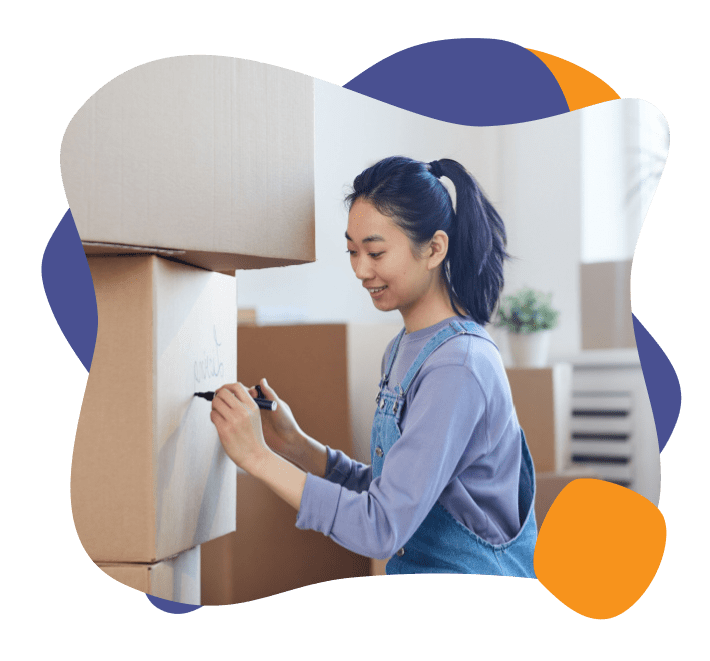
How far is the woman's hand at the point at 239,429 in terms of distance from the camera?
93 centimetres

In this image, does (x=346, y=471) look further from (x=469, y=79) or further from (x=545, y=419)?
(x=469, y=79)

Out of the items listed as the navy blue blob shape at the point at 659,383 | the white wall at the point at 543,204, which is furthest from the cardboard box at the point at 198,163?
the navy blue blob shape at the point at 659,383

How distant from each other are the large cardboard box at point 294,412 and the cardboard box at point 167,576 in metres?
0.09

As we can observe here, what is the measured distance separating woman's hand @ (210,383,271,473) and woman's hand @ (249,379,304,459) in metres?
0.13

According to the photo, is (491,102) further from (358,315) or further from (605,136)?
(358,315)

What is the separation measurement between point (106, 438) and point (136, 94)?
402 millimetres

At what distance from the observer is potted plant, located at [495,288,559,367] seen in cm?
112

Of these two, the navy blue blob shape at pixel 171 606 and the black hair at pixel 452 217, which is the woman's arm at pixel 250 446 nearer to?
the navy blue blob shape at pixel 171 606

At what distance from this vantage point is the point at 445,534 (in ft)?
3.37

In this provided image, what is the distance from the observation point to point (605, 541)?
1098 millimetres

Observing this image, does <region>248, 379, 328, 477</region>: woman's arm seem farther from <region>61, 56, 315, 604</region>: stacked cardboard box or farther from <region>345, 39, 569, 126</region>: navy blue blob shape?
<region>345, 39, 569, 126</region>: navy blue blob shape

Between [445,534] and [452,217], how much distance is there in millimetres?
446

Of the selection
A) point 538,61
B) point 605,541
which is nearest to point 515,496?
point 605,541

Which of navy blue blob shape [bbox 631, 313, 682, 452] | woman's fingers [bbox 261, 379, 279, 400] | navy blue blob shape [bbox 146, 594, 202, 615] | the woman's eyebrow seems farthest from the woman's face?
navy blue blob shape [bbox 146, 594, 202, 615]
